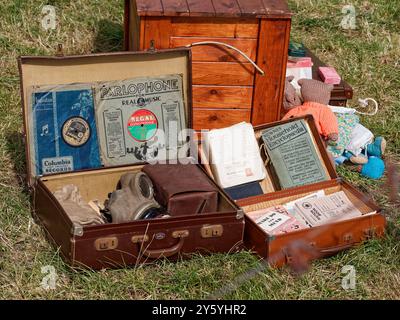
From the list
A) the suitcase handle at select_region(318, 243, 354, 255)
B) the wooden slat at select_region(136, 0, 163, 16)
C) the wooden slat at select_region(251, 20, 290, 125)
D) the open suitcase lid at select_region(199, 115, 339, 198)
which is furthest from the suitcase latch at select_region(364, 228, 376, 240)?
the wooden slat at select_region(136, 0, 163, 16)

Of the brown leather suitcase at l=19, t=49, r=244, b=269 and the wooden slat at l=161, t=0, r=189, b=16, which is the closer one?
the brown leather suitcase at l=19, t=49, r=244, b=269

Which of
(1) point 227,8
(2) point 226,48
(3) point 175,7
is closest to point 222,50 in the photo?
(2) point 226,48

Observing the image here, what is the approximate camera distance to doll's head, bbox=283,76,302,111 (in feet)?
20.6

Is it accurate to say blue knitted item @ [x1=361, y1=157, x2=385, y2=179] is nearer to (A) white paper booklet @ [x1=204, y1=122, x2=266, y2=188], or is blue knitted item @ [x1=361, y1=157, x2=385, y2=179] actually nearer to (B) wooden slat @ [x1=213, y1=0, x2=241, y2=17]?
(A) white paper booklet @ [x1=204, y1=122, x2=266, y2=188]

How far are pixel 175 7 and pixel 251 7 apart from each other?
0.52 m

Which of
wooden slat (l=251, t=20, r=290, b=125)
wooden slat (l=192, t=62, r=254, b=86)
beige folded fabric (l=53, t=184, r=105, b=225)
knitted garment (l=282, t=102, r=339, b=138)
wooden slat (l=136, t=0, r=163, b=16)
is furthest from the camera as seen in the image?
knitted garment (l=282, t=102, r=339, b=138)

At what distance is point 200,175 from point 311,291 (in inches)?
41.7

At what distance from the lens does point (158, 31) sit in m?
5.58

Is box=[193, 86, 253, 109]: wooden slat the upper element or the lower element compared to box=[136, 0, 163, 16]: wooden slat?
lower

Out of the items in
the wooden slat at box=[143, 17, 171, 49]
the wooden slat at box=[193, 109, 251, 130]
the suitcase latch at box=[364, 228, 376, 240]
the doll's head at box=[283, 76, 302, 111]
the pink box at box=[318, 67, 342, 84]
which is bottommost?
the suitcase latch at box=[364, 228, 376, 240]

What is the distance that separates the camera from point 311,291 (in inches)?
188

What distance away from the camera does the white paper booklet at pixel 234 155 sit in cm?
554

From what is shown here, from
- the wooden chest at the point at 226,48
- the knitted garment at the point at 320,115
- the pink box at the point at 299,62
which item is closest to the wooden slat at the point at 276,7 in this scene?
the wooden chest at the point at 226,48

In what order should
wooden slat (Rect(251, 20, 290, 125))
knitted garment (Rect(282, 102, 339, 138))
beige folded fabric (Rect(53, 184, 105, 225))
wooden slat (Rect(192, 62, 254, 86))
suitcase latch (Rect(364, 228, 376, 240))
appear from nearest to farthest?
beige folded fabric (Rect(53, 184, 105, 225)), suitcase latch (Rect(364, 228, 376, 240)), wooden slat (Rect(251, 20, 290, 125)), wooden slat (Rect(192, 62, 254, 86)), knitted garment (Rect(282, 102, 339, 138))
